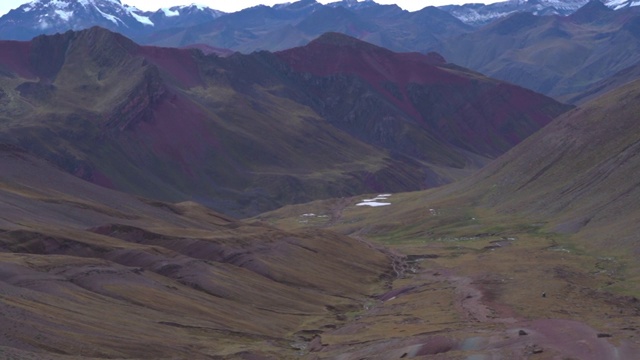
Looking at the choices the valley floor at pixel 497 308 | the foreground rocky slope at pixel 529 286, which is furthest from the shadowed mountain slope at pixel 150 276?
the foreground rocky slope at pixel 529 286

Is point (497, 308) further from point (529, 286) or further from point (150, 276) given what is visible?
point (150, 276)

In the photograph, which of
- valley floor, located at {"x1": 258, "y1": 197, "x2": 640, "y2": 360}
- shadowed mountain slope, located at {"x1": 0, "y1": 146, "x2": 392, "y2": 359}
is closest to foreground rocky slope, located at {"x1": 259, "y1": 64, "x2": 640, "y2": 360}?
valley floor, located at {"x1": 258, "y1": 197, "x2": 640, "y2": 360}

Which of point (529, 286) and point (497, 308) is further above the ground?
point (497, 308)

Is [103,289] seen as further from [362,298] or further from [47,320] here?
[362,298]

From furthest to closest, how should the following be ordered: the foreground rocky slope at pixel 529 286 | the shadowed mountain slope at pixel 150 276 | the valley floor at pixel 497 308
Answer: the shadowed mountain slope at pixel 150 276, the foreground rocky slope at pixel 529 286, the valley floor at pixel 497 308

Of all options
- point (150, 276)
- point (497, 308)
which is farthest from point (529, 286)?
point (150, 276)

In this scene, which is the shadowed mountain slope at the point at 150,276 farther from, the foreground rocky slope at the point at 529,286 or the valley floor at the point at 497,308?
the foreground rocky slope at the point at 529,286

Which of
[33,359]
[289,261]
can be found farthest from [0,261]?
[289,261]

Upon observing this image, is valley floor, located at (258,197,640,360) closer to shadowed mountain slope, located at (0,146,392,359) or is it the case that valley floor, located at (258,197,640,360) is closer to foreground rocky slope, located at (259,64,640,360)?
foreground rocky slope, located at (259,64,640,360)

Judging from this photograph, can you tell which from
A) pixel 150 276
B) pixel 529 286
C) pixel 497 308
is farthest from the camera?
pixel 529 286
